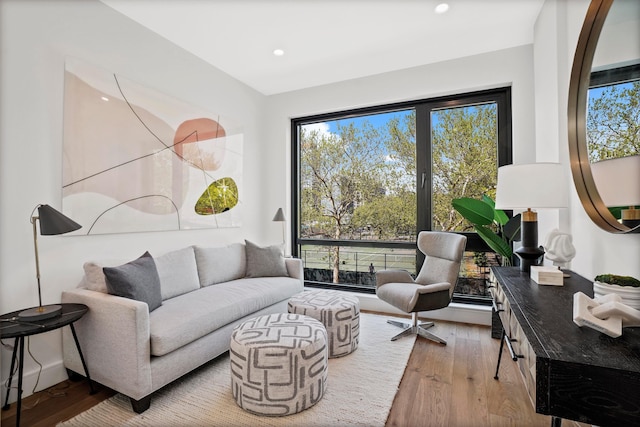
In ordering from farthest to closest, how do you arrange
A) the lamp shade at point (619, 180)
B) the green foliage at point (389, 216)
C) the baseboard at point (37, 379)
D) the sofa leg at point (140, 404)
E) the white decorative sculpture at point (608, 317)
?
1. the green foliage at point (389, 216)
2. the baseboard at point (37, 379)
3. the sofa leg at point (140, 404)
4. the lamp shade at point (619, 180)
5. the white decorative sculpture at point (608, 317)

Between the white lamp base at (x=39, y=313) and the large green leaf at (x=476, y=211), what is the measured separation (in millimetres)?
3091

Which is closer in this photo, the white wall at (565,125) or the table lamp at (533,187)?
the white wall at (565,125)

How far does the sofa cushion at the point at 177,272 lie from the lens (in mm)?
2484

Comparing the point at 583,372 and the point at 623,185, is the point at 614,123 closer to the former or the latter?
the point at 623,185

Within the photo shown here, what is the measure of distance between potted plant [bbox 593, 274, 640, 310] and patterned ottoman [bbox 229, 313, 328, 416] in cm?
137

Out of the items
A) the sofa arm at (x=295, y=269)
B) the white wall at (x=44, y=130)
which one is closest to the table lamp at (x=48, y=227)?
the white wall at (x=44, y=130)

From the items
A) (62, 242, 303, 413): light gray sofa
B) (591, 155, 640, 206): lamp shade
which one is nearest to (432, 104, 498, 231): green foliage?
(591, 155, 640, 206): lamp shade

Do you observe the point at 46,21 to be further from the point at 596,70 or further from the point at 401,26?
the point at 596,70

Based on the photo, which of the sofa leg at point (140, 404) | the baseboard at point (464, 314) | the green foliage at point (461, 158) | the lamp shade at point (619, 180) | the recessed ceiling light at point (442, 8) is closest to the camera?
the lamp shade at point (619, 180)

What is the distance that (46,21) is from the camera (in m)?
2.05

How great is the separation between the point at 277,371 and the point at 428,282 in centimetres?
191

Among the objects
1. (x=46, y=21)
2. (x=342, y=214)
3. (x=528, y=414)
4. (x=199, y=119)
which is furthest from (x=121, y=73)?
(x=528, y=414)

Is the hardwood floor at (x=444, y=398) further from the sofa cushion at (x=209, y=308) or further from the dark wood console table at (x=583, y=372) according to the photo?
the dark wood console table at (x=583, y=372)

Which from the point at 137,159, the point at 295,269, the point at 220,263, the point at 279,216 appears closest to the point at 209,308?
the point at 220,263
